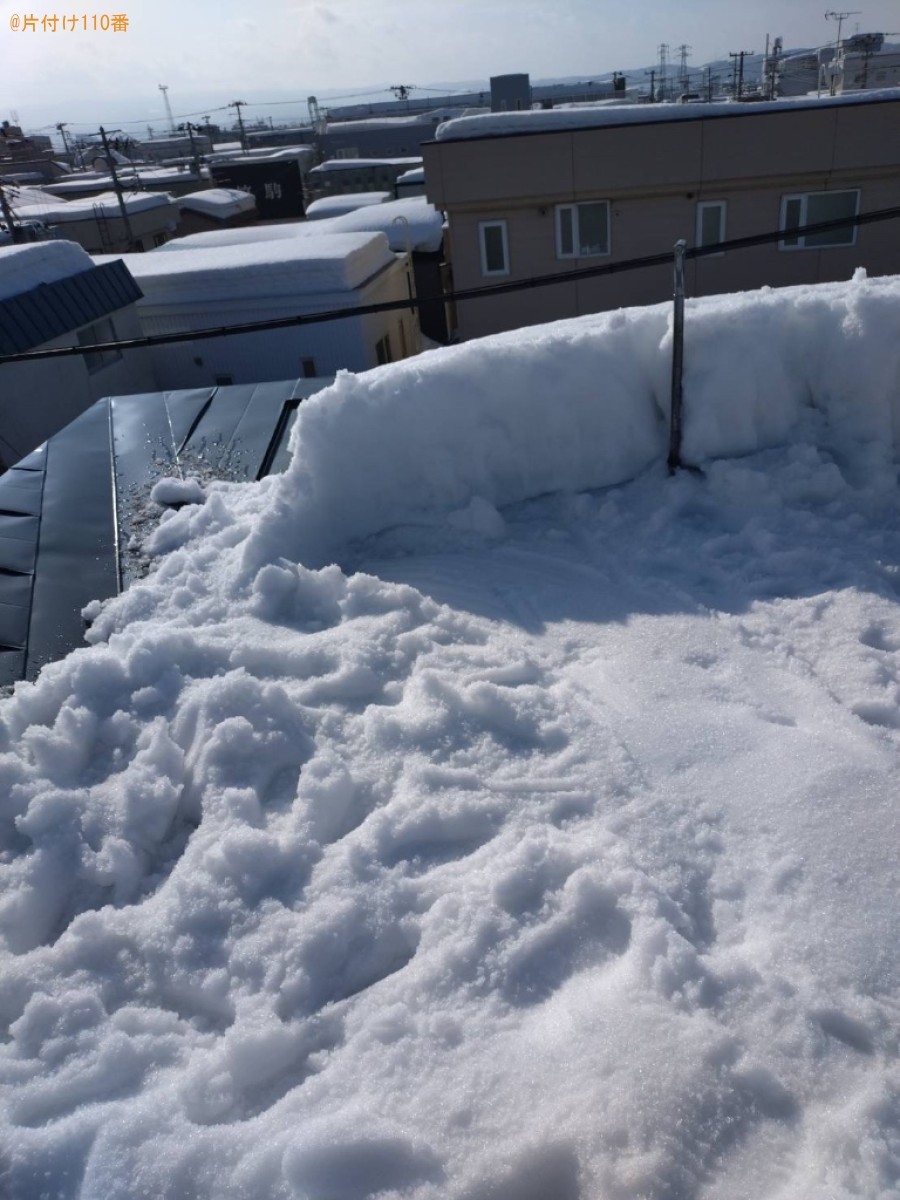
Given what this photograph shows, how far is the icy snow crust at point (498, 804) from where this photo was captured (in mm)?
1699

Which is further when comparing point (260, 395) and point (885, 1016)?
point (260, 395)

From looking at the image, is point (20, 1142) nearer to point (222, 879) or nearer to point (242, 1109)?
point (242, 1109)

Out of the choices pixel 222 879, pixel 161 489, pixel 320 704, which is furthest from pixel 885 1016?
pixel 161 489

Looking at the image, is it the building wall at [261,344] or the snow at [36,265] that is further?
the building wall at [261,344]

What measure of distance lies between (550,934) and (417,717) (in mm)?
898

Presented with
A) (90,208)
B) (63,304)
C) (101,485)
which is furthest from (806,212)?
(90,208)

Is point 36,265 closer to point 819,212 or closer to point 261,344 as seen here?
point 261,344

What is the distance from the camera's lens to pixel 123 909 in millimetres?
2230

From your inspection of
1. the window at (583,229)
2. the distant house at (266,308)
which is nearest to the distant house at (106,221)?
the distant house at (266,308)

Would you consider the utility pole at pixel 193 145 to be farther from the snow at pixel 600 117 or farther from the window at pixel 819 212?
the window at pixel 819 212

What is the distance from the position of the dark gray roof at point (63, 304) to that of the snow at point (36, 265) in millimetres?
145

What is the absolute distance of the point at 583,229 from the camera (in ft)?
48.1

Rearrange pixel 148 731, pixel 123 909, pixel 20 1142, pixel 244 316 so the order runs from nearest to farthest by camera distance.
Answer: pixel 20 1142 → pixel 123 909 → pixel 148 731 → pixel 244 316

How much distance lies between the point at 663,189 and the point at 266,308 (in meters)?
7.16
